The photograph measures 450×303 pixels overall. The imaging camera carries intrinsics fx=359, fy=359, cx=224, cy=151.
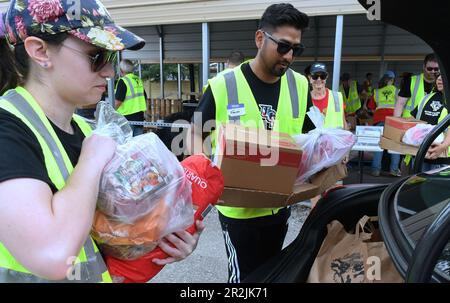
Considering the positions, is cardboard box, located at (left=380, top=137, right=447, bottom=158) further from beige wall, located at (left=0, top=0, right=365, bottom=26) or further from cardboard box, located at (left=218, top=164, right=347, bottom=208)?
beige wall, located at (left=0, top=0, right=365, bottom=26)

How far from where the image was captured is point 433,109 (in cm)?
408

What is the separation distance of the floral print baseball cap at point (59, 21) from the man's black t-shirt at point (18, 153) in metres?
0.25

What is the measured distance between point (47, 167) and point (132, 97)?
6.43 metres

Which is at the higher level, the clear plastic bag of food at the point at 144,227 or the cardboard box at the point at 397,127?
the clear plastic bag of food at the point at 144,227

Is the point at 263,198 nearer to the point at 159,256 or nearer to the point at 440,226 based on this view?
the point at 159,256

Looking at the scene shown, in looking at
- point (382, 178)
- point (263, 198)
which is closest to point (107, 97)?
point (382, 178)

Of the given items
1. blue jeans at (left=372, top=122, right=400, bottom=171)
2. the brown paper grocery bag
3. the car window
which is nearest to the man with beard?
the brown paper grocery bag

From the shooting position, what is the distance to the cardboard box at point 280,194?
1.71 metres

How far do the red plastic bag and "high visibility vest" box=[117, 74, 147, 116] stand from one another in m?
6.08

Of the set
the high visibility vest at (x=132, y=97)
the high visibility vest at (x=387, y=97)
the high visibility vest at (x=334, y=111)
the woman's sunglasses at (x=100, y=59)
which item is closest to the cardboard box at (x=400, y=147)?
the high visibility vest at (x=334, y=111)

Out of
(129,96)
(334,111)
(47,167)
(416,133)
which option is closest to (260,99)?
(47,167)

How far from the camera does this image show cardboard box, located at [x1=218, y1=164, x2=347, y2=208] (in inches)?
Answer: 67.3

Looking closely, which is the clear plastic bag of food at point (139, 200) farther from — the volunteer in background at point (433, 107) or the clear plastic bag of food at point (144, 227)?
the volunteer in background at point (433, 107)

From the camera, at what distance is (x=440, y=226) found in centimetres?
91
